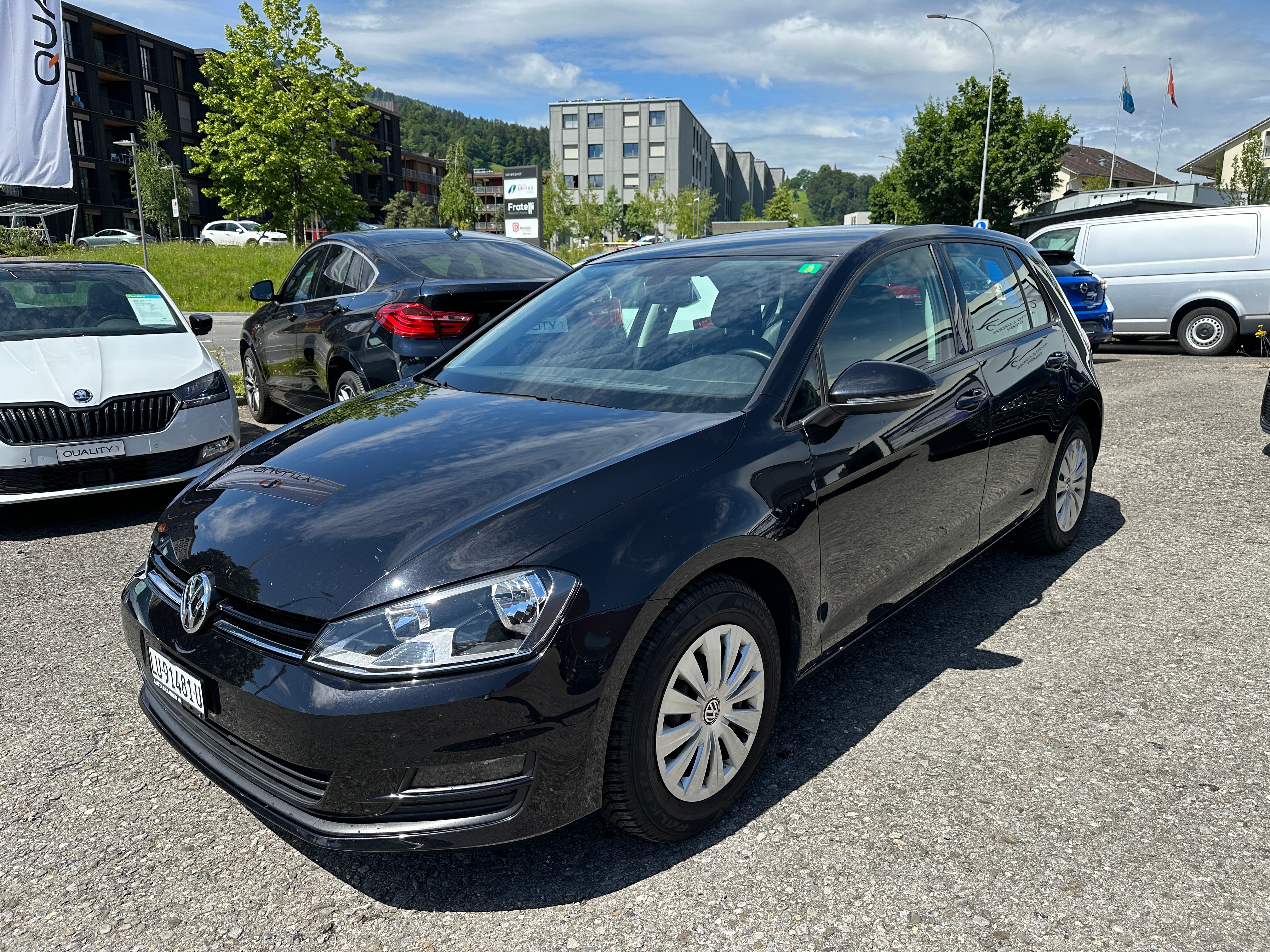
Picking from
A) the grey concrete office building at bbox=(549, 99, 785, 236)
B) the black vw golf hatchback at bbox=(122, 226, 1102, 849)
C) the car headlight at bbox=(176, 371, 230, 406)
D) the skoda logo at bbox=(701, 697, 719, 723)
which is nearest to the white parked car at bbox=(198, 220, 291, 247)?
the car headlight at bbox=(176, 371, 230, 406)

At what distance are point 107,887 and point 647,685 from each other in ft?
4.87

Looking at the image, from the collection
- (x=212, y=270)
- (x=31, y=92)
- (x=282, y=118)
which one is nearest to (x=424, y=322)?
(x=31, y=92)

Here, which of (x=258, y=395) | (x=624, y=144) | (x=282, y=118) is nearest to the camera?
(x=258, y=395)

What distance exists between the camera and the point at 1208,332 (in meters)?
13.4

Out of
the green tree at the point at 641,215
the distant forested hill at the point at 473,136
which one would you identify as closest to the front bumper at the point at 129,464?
the green tree at the point at 641,215

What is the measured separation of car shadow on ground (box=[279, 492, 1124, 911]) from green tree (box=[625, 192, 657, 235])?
81.1 meters

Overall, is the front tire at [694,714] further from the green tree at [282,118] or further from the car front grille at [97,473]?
the green tree at [282,118]

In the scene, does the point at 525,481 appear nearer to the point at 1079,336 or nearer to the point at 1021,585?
the point at 1021,585

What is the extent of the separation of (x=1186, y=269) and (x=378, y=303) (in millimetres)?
11986

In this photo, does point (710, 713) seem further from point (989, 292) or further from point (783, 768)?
point (989, 292)

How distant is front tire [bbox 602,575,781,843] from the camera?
2.23 m

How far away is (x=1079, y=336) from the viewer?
475 cm

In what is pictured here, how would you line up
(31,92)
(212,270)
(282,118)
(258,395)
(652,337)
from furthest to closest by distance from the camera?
1. (282,118)
2. (212,270)
3. (31,92)
4. (258,395)
5. (652,337)

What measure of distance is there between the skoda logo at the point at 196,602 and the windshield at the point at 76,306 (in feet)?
15.0
